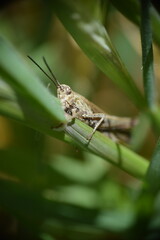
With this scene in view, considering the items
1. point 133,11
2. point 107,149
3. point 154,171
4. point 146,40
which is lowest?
point 154,171

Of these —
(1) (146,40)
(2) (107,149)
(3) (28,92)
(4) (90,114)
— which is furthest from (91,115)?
(3) (28,92)

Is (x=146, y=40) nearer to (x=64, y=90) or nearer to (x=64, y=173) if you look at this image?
(x=64, y=90)

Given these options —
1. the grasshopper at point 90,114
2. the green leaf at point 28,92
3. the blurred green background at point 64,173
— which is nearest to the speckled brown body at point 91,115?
the grasshopper at point 90,114

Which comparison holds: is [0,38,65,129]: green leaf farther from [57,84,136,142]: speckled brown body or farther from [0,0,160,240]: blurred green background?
[0,0,160,240]: blurred green background

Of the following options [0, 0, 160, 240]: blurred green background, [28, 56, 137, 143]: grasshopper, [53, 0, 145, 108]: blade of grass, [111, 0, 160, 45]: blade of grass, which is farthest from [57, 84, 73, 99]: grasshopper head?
[111, 0, 160, 45]: blade of grass

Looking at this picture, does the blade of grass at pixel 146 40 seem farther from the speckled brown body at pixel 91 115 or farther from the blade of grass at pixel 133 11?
the speckled brown body at pixel 91 115

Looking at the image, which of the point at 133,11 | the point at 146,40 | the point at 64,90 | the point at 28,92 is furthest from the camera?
the point at 64,90

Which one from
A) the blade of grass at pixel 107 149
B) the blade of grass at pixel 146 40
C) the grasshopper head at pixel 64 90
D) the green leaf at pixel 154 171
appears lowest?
the green leaf at pixel 154 171

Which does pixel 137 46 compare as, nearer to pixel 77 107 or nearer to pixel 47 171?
pixel 77 107
